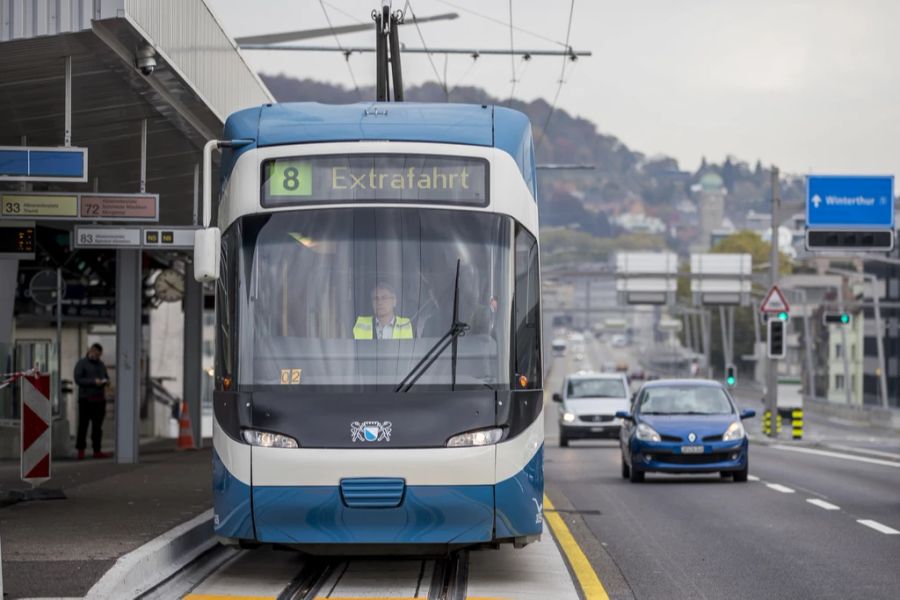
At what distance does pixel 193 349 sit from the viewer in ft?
104

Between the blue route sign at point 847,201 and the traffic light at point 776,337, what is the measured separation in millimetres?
2778

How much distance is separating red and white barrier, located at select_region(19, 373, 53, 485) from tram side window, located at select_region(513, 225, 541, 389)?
580 cm

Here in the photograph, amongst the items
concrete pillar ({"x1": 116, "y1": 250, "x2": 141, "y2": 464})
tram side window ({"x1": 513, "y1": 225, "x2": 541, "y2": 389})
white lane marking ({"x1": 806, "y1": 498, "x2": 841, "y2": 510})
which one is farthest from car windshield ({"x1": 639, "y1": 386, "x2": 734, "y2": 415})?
tram side window ({"x1": 513, "y1": 225, "x2": 541, "y2": 389})

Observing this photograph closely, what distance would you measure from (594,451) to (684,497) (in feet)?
57.9

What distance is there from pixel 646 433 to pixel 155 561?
504 inches

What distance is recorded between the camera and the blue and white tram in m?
11.3

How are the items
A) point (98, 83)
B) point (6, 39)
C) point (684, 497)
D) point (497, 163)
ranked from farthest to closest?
point (684, 497)
point (98, 83)
point (6, 39)
point (497, 163)

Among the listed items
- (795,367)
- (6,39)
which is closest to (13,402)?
(6,39)

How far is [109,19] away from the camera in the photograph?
14.0m

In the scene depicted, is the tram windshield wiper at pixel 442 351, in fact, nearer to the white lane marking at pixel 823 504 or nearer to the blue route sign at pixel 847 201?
the white lane marking at pixel 823 504

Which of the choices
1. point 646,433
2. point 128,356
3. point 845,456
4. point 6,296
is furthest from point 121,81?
point 845,456

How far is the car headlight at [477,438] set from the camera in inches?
448

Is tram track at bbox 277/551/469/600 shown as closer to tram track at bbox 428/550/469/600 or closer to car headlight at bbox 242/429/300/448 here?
tram track at bbox 428/550/469/600

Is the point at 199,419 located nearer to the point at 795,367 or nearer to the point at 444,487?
the point at 444,487
